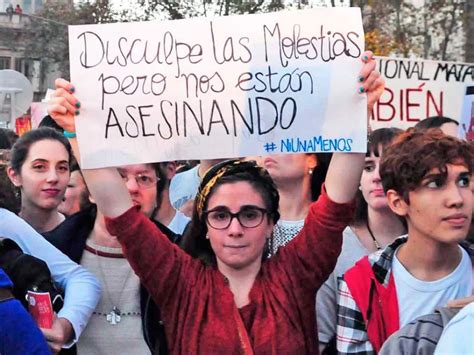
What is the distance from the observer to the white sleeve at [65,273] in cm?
A: 315

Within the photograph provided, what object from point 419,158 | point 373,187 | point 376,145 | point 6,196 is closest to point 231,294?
point 419,158

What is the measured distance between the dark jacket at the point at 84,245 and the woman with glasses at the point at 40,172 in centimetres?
62

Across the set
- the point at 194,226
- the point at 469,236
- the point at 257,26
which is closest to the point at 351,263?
the point at 469,236

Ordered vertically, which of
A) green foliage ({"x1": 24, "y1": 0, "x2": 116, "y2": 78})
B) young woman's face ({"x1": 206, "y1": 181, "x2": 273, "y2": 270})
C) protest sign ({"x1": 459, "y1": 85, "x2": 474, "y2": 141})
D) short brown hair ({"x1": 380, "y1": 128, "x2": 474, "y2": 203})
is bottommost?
young woman's face ({"x1": 206, "y1": 181, "x2": 273, "y2": 270})

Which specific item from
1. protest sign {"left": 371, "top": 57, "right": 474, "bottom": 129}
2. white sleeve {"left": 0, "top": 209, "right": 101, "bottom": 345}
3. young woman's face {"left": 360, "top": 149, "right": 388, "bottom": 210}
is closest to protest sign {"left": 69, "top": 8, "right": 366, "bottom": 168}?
white sleeve {"left": 0, "top": 209, "right": 101, "bottom": 345}

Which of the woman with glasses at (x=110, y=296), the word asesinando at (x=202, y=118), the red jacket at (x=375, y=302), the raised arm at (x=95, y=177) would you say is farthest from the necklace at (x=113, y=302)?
the red jacket at (x=375, y=302)

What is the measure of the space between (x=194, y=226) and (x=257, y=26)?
0.73 m

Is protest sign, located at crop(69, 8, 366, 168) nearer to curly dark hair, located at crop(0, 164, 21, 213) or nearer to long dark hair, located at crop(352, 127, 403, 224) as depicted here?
curly dark hair, located at crop(0, 164, 21, 213)

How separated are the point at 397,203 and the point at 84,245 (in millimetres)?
1191

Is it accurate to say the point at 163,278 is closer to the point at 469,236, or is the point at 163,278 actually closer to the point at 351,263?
the point at 351,263

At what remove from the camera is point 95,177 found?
9.96 feet

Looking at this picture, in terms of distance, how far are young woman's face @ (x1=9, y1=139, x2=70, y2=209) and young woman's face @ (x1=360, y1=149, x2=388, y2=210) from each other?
4.50 feet

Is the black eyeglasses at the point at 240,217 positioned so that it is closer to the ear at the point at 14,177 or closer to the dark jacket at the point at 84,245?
the dark jacket at the point at 84,245

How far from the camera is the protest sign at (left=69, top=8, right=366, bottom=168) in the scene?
120 inches
